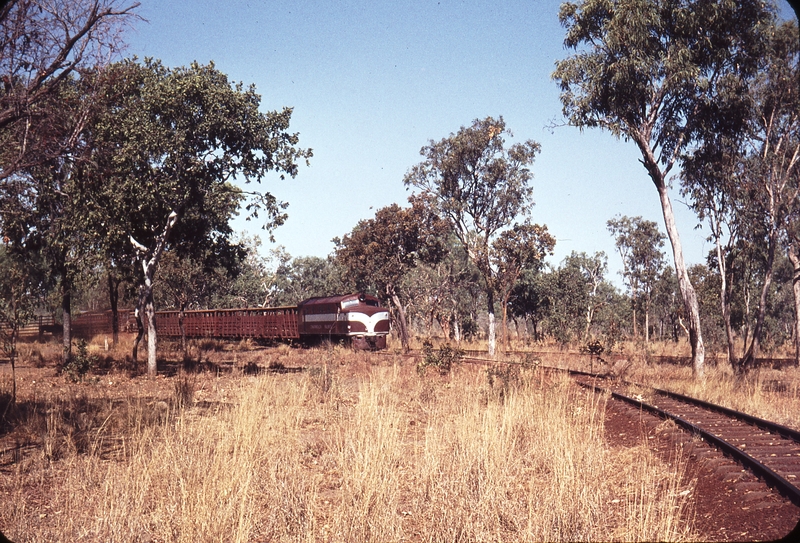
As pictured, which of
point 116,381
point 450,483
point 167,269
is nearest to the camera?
point 450,483

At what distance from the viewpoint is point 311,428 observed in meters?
10.3

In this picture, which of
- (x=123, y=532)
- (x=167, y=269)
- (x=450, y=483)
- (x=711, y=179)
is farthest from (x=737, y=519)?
(x=167, y=269)

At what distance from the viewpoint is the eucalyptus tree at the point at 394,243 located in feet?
129

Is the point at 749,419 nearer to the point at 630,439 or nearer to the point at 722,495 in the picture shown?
the point at 630,439

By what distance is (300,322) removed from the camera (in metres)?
34.1

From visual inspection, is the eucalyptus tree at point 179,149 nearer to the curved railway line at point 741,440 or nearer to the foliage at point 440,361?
the foliage at point 440,361

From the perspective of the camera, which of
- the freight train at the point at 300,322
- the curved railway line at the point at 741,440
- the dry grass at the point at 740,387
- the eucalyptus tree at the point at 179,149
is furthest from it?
the freight train at the point at 300,322

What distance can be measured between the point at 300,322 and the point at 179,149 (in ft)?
59.7

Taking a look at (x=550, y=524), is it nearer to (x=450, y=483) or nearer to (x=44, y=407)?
(x=450, y=483)

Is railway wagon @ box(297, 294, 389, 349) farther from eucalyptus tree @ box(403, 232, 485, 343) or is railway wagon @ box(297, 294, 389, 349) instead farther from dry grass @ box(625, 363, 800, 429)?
eucalyptus tree @ box(403, 232, 485, 343)

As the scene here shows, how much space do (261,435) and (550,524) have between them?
14.5ft

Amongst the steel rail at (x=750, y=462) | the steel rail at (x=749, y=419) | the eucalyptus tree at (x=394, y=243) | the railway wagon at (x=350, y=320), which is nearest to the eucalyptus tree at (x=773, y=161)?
the steel rail at (x=749, y=419)

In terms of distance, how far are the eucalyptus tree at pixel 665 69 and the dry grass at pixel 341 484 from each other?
38.9ft

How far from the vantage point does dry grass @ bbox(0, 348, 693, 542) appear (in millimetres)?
5285
